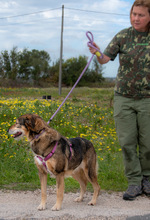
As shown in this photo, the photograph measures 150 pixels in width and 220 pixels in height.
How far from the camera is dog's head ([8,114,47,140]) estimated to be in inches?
147

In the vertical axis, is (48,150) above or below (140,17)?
below

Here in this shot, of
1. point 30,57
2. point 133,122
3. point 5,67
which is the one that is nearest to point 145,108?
point 133,122

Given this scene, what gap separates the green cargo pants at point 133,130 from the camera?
439 cm

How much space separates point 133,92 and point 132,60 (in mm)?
461

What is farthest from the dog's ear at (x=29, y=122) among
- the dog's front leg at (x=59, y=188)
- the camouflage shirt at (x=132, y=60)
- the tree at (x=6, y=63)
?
the tree at (x=6, y=63)

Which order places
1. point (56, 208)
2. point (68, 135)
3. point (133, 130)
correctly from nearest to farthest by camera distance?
point (56, 208), point (133, 130), point (68, 135)

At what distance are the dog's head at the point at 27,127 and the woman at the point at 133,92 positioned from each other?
4.39 ft

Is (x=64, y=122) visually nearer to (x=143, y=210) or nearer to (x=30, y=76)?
(x=143, y=210)

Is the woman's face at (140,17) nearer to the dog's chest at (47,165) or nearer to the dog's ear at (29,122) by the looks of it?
the dog's ear at (29,122)

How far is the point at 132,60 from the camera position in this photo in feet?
14.1

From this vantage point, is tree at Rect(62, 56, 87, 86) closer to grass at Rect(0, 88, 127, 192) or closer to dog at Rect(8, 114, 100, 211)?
grass at Rect(0, 88, 127, 192)

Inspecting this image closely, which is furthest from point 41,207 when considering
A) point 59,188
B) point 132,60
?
point 132,60

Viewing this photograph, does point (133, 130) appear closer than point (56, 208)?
No

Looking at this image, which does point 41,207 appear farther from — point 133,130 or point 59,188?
point 133,130
